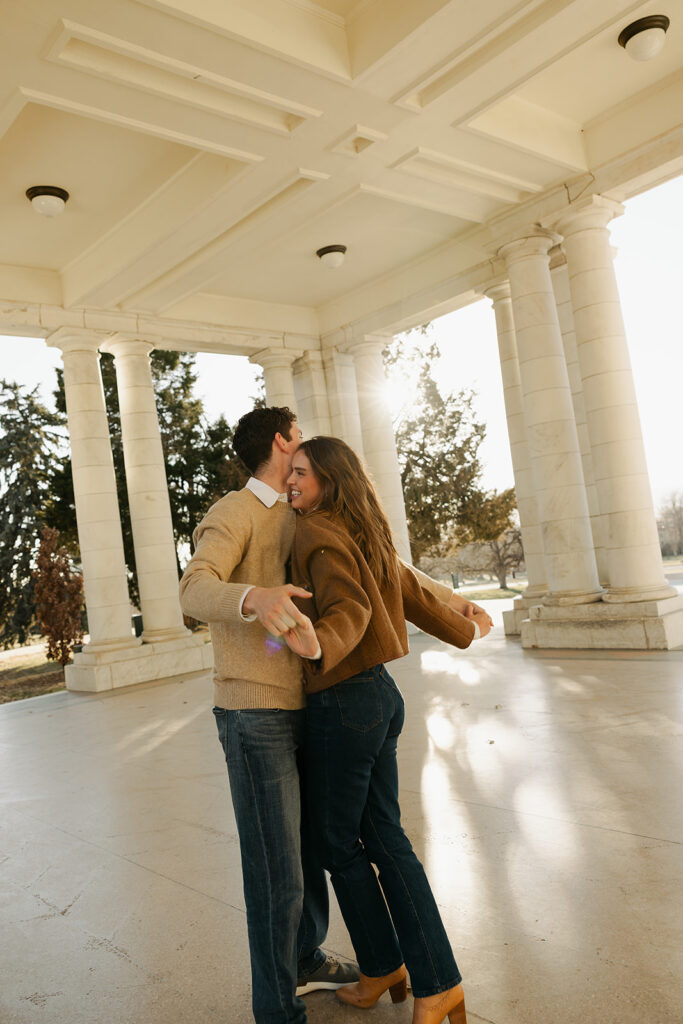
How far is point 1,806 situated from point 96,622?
7956mm

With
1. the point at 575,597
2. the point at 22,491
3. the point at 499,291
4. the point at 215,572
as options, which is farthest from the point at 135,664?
the point at 22,491

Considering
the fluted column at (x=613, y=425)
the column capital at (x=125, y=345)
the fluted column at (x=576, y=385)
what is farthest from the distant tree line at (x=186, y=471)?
the fluted column at (x=613, y=425)

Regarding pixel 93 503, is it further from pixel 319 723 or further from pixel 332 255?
pixel 319 723

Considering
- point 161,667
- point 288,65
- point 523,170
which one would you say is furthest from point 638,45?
point 161,667

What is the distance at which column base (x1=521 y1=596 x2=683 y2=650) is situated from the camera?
10930 millimetres

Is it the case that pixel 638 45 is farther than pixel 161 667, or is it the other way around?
pixel 161 667

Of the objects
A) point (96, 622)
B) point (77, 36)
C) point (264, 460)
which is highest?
point (77, 36)

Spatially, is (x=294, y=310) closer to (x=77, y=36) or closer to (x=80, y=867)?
(x=77, y=36)

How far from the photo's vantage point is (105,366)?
3048 centimetres

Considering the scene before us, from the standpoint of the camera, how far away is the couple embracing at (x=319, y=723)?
9.29 ft

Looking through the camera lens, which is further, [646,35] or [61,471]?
[61,471]

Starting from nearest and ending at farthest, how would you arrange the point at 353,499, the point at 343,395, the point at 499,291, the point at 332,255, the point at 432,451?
1. the point at 353,499
2. the point at 332,255
3. the point at 499,291
4. the point at 343,395
5. the point at 432,451

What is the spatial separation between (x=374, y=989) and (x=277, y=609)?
5.91 ft

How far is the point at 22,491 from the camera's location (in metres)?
27.5
